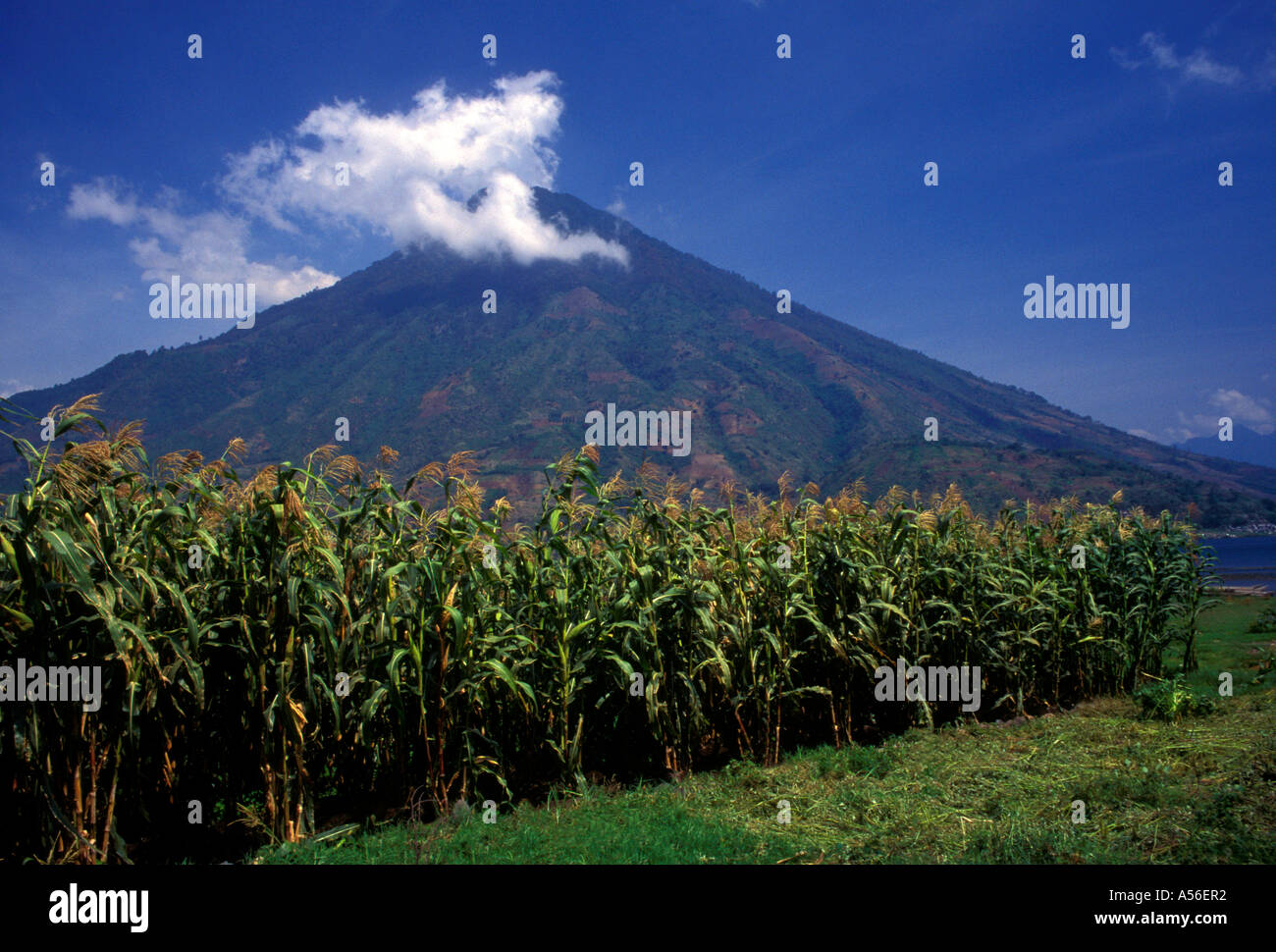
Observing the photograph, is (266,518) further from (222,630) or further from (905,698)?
(905,698)

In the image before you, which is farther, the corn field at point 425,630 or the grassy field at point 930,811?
the grassy field at point 930,811

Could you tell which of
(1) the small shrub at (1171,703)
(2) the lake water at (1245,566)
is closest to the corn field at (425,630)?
(1) the small shrub at (1171,703)

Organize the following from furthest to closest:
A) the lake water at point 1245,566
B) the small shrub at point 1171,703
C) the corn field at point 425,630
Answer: the lake water at point 1245,566 → the small shrub at point 1171,703 → the corn field at point 425,630

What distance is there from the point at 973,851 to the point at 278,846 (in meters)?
4.29

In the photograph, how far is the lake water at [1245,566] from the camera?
1373 inches

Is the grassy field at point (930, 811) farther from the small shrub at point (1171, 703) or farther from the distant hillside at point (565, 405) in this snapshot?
the distant hillside at point (565, 405)

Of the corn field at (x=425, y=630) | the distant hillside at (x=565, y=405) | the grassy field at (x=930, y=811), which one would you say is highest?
the distant hillside at (x=565, y=405)

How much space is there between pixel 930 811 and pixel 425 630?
12.6 ft

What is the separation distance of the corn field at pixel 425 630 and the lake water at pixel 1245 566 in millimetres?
6246

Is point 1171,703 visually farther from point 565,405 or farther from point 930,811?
point 565,405

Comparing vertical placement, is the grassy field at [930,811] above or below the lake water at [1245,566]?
above

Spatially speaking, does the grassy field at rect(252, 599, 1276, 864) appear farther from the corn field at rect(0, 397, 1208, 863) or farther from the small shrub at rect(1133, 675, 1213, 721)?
the corn field at rect(0, 397, 1208, 863)

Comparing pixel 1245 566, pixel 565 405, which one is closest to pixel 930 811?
pixel 1245 566
